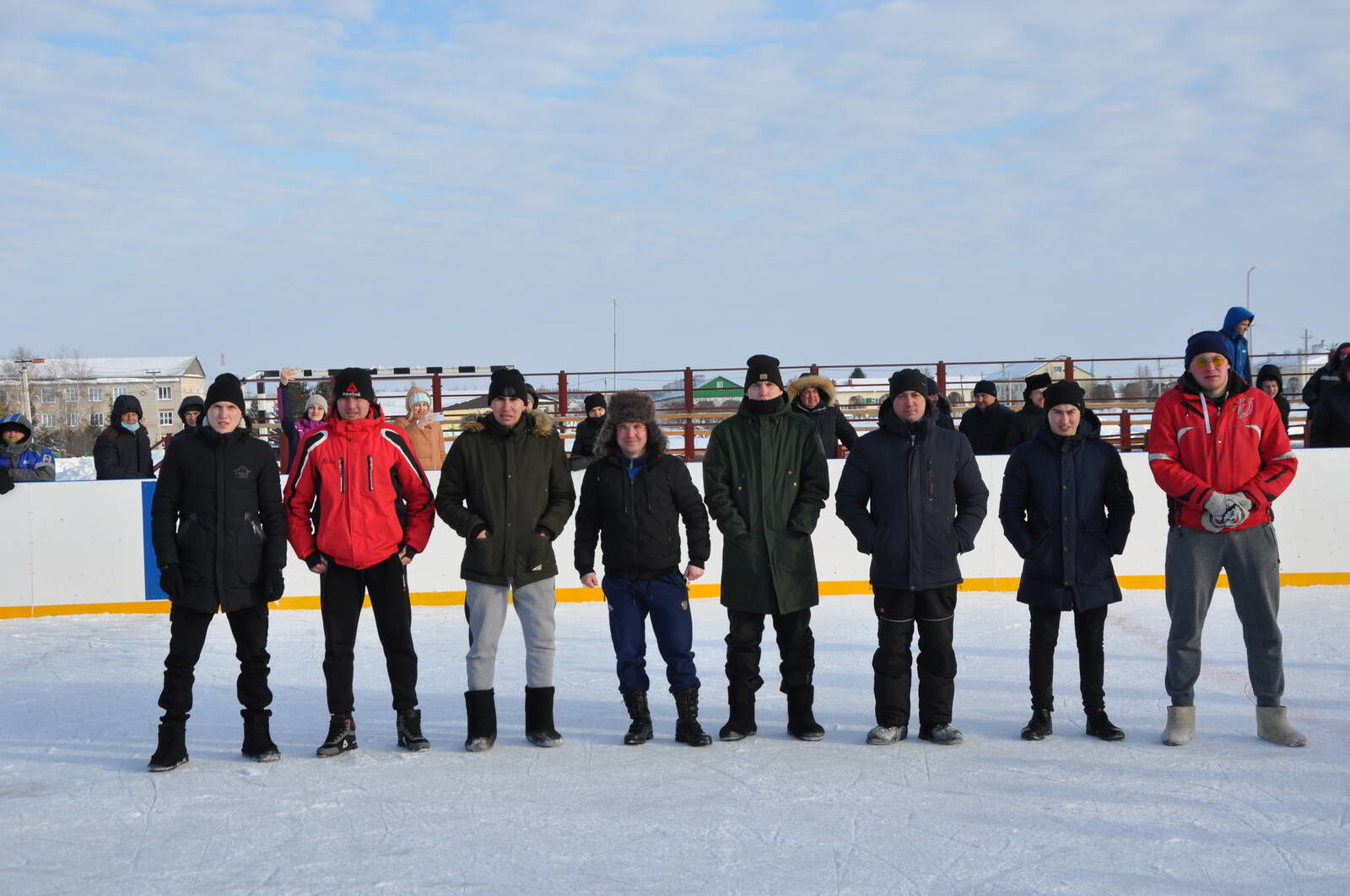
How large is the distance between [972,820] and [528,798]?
134 centimetres

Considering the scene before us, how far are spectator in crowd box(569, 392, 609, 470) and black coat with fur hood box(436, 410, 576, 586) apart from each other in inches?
149

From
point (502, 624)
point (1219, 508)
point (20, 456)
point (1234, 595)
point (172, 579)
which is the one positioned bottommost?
point (502, 624)

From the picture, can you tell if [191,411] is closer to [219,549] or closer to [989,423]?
[219,549]

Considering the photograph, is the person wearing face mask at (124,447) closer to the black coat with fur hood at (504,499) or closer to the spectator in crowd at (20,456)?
the spectator in crowd at (20,456)

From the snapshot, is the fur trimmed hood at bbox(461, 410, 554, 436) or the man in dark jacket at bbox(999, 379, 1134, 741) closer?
the man in dark jacket at bbox(999, 379, 1134, 741)

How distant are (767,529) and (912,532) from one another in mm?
528

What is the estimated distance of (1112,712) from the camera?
472 cm

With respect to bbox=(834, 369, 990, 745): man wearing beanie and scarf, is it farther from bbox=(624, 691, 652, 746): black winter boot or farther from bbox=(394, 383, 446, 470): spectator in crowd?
bbox=(394, 383, 446, 470): spectator in crowd

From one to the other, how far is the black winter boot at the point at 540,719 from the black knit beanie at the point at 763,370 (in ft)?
4.55

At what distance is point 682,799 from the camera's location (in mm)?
3672

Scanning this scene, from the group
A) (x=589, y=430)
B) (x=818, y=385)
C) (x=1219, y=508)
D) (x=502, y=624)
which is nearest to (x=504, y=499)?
(x=502, y=624)

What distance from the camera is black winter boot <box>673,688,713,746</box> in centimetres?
434

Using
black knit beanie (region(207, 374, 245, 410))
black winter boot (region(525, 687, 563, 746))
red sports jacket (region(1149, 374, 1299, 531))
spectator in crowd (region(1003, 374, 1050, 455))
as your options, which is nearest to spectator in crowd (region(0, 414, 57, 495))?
black knit beanie (region(207, 374, 245, 410))

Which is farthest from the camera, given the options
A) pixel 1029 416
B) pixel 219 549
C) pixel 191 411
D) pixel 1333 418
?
pixel 1333 418
